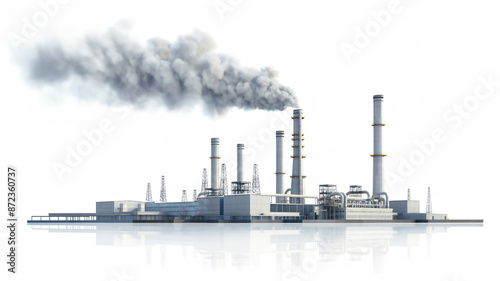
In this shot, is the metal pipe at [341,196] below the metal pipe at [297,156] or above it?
below

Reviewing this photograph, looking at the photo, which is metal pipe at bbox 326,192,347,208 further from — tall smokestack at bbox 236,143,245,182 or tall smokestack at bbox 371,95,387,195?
tall smokestack at bbox 236,143,245,182

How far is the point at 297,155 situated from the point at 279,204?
1270 centimetres

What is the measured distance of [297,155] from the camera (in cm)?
10612

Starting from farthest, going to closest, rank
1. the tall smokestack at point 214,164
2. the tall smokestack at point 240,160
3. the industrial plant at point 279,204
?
1. the tall smokestack at point 214,164
2. the tall smokestack at point 240,160
3. the industrial plant at point 279,204

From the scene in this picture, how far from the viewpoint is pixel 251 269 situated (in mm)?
27156

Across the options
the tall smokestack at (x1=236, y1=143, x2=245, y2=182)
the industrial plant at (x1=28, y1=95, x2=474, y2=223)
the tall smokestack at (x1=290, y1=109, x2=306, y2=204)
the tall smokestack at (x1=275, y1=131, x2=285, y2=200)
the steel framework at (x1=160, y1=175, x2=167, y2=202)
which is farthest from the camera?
the steel framework at (x1=160, y1=175, x2=167, y2=202)

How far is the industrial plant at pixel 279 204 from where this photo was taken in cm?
9412

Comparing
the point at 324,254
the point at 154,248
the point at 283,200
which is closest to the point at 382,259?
the point at 324,254

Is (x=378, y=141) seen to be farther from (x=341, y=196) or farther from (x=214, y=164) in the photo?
(x=214, y=164)

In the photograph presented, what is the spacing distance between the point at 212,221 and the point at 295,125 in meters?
26.0

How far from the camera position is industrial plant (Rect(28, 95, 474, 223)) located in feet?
309

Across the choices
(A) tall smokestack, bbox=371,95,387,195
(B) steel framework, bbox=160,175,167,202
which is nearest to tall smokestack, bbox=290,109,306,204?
(A) tall smokestack, bbox=371,95,387,195

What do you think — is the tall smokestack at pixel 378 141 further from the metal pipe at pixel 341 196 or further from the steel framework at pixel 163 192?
the steel framework at pixel 163 192

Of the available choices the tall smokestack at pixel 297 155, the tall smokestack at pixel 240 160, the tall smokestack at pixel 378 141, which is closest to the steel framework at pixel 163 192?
the tall smokestack at pixel 240 160
